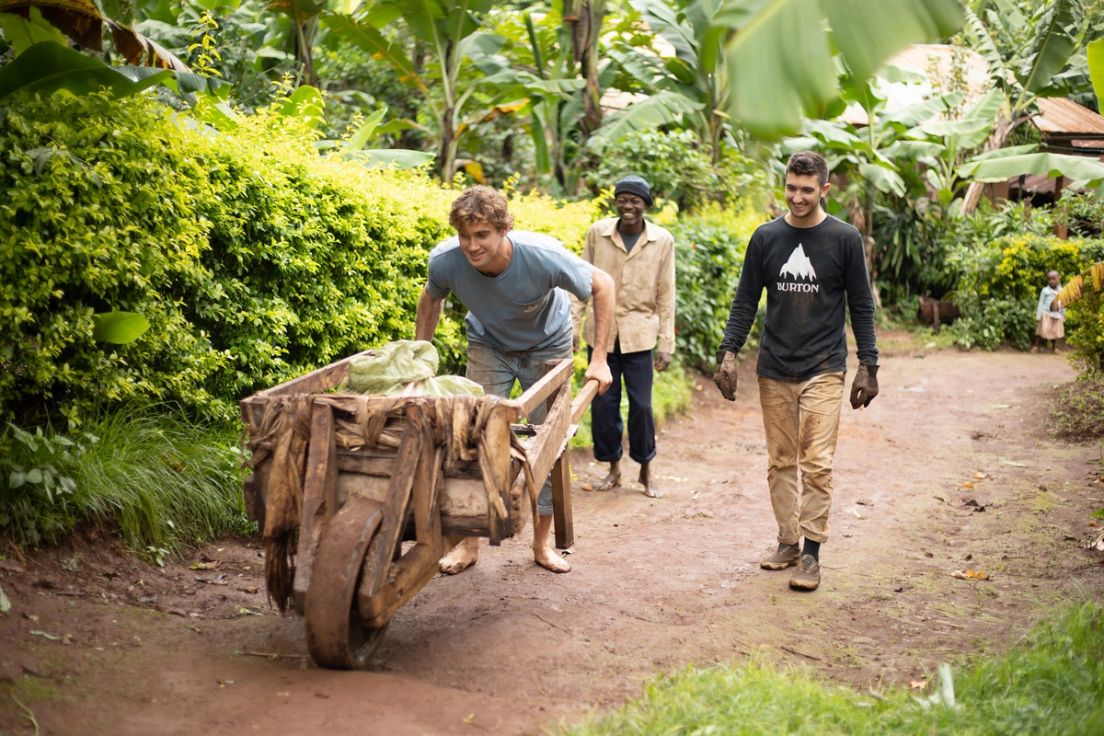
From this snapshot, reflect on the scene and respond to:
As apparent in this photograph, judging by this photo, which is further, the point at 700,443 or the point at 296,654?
the point at 700,443

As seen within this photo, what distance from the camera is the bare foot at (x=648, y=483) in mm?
7195

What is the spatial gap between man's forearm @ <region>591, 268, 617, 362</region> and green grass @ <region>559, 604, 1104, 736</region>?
1.96 metres

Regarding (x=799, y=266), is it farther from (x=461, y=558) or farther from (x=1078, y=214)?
(x=1078, y=214)

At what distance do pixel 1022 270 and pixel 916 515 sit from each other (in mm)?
10934

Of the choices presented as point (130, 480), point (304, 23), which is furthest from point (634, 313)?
point (304, 23)

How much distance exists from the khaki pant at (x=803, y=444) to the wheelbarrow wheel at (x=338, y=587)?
106 inches

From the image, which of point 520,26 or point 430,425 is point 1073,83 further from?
point 430,425

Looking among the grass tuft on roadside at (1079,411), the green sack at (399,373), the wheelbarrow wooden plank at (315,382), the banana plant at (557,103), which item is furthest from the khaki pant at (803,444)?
the banana plant at (557,103)

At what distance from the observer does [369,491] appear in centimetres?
346

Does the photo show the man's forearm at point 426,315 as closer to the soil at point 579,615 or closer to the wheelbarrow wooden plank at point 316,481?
the soil at point 579,615

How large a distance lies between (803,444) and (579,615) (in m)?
1.66

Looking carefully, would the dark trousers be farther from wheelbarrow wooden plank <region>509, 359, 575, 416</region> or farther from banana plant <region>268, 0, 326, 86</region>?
banana plant <region>268, 0, 326, 86</region>

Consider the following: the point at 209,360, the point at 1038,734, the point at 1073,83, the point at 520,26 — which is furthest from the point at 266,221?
the point at 1073,83

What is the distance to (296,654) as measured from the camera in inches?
143
